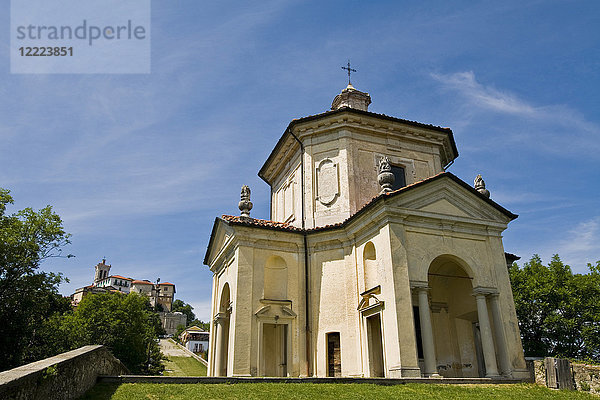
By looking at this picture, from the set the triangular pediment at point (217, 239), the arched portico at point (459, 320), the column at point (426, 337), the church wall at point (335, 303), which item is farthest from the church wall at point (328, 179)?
the column at point (426, 337)

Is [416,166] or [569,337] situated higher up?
[416,166]

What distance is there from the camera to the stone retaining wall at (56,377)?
6375 millimetres

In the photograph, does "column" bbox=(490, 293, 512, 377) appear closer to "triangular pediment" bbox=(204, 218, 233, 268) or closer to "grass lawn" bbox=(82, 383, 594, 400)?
"grass lawn" bbox=(82, 383, 594, 400)

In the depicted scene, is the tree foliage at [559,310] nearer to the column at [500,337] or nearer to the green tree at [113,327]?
the column at [500,337]

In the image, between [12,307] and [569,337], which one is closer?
[12,307]

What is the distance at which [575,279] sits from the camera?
3309 centimetres

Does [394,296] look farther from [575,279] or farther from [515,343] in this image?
[575,279]

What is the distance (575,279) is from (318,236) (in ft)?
82.6

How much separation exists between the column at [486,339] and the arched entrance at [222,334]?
1007cm

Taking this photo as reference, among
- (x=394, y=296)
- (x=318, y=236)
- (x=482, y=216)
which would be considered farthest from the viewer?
(x=318, y=236)

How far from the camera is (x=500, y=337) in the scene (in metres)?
15.6

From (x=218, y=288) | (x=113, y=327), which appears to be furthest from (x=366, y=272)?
(x=113, y=327)

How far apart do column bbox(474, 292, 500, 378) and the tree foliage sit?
20640mm

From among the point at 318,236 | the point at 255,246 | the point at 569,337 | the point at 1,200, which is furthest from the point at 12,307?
the point at 569,337
